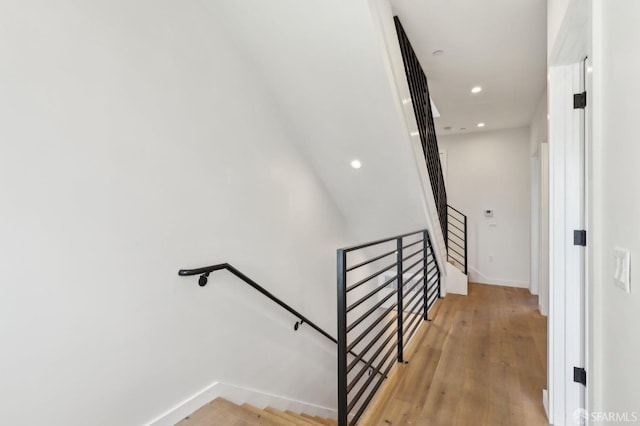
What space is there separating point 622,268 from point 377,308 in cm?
176

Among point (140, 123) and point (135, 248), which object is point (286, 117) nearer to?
point (140, 123)

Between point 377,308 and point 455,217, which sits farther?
point 455,217

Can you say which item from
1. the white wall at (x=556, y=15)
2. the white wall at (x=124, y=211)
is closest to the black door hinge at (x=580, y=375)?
the white wall at (x=556, y=15)

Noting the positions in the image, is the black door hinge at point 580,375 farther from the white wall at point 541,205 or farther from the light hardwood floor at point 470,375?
the white wall at point 541,205

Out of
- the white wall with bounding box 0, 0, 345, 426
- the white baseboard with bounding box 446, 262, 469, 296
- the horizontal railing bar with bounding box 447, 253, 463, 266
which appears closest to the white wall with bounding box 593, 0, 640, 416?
the white wall with bounding box 0, 0, 345, 426

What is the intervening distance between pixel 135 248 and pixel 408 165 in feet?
7.34

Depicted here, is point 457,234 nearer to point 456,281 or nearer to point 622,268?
point 456,281

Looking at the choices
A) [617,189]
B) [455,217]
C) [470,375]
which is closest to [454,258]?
[455,217]

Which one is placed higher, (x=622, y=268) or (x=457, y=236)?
(x=622, y=268)

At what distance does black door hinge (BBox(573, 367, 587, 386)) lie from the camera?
1.59 meters

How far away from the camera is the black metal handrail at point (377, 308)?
5.36 feet

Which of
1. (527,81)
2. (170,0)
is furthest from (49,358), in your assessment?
(527,81)

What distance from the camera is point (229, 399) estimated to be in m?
1.93

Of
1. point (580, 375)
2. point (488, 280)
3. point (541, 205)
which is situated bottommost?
point (488, 280)
